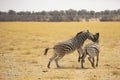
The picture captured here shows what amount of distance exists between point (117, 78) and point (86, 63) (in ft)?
11.8

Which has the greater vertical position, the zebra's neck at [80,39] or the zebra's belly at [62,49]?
the zebra's neck at [80,39]

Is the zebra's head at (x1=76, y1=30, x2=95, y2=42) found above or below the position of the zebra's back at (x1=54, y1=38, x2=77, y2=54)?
above

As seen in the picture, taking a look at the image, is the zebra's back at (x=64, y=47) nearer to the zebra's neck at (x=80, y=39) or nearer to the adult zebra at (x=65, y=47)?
the adult zebra at (x=65, y=47)

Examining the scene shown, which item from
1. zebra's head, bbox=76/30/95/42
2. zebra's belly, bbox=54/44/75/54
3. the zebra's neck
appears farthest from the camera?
zebra's head, bbox=76/30/95/42

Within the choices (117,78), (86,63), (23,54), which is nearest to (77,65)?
(86,63)

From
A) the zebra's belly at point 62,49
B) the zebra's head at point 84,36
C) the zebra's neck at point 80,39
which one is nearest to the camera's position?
the zebra's belly at point 62,49

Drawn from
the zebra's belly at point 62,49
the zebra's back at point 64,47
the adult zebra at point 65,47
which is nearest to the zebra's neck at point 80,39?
the adult zebra at point 65,47

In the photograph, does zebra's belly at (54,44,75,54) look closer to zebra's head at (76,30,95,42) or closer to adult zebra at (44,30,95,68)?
adult zebra at (44,30,95,68)

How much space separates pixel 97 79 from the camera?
1261 centimetres

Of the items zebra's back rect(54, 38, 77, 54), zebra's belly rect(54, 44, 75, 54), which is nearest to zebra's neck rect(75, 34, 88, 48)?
zebra's back rect(54, 38, 77, 54)

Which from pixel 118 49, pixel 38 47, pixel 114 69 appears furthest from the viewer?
pixel 38 47

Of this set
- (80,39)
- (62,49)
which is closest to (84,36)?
(80,39)

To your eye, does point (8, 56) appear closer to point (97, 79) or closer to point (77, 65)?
point (77, 65)

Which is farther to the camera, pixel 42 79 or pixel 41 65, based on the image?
pixel 41 65
